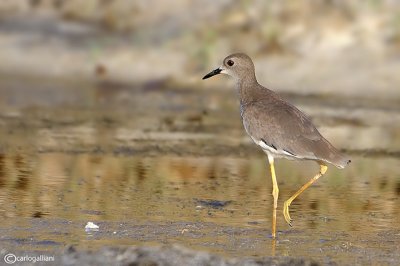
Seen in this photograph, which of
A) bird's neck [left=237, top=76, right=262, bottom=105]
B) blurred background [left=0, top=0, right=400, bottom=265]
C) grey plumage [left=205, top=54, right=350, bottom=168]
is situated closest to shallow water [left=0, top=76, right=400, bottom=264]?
blurred background [left=0, top=0, right=400, bottom=265]

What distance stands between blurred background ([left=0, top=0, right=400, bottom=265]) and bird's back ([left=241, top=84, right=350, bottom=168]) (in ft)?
1.69

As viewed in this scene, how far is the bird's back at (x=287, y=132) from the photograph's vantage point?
870 cm

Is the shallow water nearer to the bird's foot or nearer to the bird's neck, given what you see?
the bird's foot

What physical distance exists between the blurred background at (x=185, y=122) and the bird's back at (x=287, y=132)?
52 cm

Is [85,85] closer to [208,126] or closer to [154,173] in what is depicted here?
[208,126]

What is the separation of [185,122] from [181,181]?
13.0 ft

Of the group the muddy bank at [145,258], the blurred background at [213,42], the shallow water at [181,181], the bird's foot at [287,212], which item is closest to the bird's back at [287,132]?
the bird's foot at [287,212]

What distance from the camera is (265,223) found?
876 centimetres

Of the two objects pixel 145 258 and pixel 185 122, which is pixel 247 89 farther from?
pixel 185 122

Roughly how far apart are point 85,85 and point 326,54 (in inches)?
143

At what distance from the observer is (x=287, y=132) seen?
8844mm

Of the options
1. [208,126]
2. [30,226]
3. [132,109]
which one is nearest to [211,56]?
[132,109]

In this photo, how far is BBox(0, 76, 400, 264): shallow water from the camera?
8047 millimetres

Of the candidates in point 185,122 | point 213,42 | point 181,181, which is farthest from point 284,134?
point 213,42
